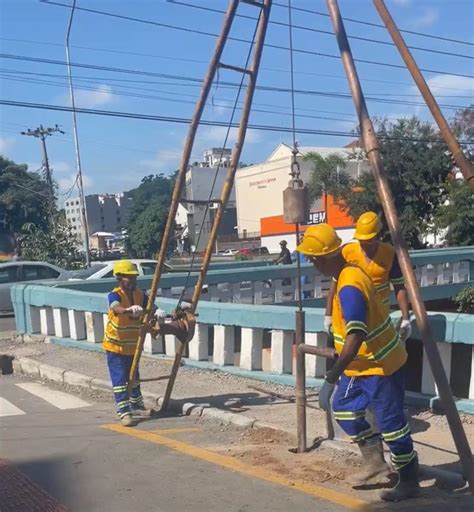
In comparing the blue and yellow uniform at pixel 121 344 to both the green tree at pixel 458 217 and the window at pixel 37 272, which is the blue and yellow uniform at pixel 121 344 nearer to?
the window at pixel 37 272

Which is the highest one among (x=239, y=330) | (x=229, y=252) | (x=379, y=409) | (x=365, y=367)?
(x=365, y=367)

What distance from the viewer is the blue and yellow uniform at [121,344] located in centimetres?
658

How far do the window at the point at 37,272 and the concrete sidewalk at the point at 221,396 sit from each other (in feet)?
21.2

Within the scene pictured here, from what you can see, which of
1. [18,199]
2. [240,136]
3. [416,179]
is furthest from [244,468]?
[18,199]

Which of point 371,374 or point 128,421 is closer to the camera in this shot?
point 371,374

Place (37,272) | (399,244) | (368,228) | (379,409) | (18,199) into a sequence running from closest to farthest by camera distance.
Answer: (379,409) → (399,244) → (368,228) → (37,272) → (18,199)

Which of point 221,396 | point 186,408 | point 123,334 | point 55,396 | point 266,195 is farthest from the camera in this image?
point 266,195

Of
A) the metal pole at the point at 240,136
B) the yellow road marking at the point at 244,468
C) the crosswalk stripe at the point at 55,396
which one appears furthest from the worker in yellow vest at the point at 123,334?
the crosswalk stripe at the point at 55,396

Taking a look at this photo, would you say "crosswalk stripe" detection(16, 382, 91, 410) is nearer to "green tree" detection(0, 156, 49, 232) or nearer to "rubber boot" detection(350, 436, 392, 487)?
"rubber boot" detection(350, 436, 392, 487)

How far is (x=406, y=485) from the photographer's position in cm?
423

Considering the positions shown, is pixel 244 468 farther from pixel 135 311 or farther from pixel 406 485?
pixel 135 311

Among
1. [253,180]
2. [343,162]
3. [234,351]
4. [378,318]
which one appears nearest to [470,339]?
[378,318]

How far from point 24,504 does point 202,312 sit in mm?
4424

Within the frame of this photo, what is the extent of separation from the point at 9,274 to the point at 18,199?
36704 mm
